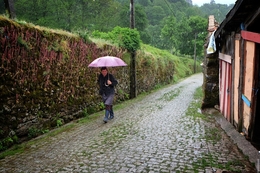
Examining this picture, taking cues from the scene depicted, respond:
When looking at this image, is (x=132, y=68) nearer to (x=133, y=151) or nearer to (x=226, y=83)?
(x=226, y=83)

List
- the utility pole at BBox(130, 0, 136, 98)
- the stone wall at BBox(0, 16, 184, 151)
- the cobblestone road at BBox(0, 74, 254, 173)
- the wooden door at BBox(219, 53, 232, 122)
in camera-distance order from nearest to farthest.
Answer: the cobblestone road at BBox(0, 74, 254, 173) → the stone wall at BBox(0, 16, 184, 151) → the wooden door at BBox(219, 53, 232, 122) → the utility pole at BBox(130, 0, 136, 98)

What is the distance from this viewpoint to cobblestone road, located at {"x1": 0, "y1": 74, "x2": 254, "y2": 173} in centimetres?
454

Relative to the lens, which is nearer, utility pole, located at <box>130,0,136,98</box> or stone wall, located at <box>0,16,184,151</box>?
stone wall, located at <box>0,16,184,151</box>

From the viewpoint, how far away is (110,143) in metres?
6.06

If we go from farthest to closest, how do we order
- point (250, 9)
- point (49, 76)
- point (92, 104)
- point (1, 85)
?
point (92, 104) < point (49, 76) < point (1, 85) < point (250, 9)

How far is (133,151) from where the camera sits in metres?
5.40

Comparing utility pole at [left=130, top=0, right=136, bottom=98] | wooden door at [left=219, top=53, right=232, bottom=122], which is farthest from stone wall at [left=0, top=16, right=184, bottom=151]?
wooden door at [left=219, top=53, right=232, bottom=122]

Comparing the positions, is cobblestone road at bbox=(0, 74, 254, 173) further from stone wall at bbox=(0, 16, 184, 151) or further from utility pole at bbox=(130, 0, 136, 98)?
utility pole at bbox=(130, 0, 136, 98)

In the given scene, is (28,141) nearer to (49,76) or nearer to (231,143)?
(49,76)

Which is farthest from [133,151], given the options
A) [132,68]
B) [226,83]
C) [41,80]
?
[132,68]

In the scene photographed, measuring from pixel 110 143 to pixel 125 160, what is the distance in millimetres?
1269

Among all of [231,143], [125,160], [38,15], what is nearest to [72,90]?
[125,160]

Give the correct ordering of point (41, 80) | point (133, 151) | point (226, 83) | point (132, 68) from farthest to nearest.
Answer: point (132, 68) → point (226, 83) → point (41, 80) → point (133, 151)

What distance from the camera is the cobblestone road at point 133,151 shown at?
454cm
